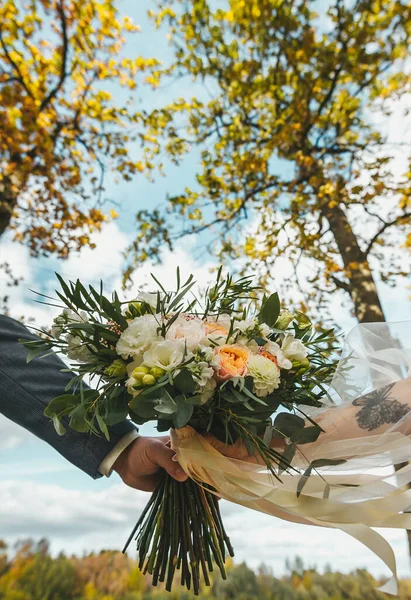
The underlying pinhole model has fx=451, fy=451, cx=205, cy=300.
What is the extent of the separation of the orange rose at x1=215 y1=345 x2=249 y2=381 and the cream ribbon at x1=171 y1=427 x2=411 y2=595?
17cm

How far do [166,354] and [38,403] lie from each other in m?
0.41

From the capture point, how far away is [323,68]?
4070 mm

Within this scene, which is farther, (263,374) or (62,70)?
(62,70)

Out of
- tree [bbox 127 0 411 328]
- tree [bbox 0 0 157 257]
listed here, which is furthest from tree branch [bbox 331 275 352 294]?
tree [bbox 0 0 157 257]

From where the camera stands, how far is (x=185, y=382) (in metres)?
0.78

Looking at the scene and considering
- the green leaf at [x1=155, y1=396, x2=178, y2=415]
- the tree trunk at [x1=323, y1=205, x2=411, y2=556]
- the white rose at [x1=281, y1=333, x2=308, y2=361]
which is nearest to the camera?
the green leaf at [x1=155, y1=396, x2=178, y2=415]

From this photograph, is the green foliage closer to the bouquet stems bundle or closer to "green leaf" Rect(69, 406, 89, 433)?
the bouquet stems bundle

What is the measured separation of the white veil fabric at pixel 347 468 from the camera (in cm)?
81

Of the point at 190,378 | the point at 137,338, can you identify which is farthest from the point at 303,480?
the point at 137,338

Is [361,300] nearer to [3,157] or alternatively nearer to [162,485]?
[162,485]

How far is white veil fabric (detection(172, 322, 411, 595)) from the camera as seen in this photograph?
81cm

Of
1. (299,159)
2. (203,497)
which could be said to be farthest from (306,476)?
(299,159)

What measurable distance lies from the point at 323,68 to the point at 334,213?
1322 mm

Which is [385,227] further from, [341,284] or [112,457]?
[112,457]
